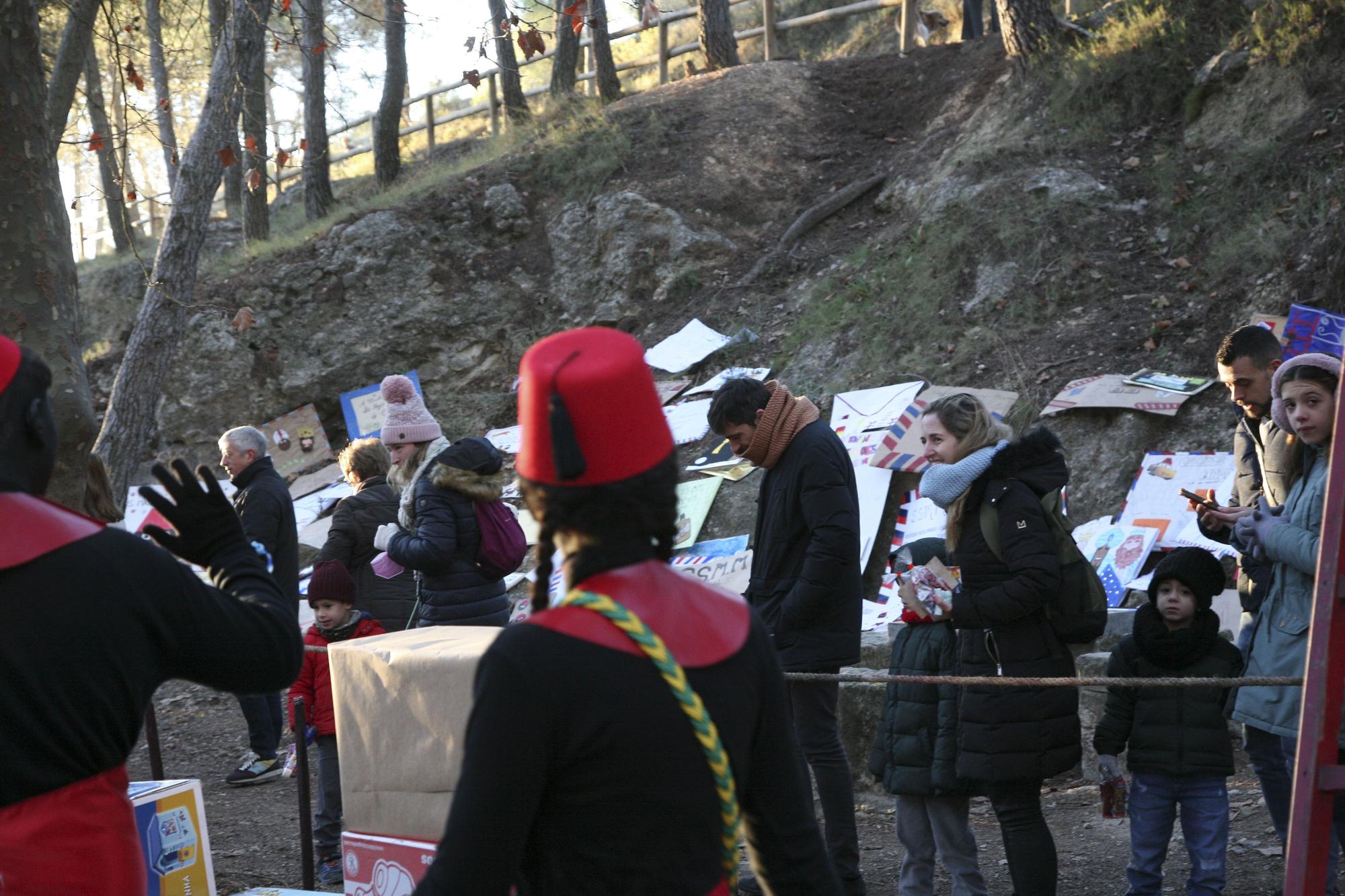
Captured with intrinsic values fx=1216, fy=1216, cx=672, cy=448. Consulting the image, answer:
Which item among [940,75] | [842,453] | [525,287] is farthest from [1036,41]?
[842,453]

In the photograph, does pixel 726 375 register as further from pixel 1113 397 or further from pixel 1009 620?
pixel 1009 620

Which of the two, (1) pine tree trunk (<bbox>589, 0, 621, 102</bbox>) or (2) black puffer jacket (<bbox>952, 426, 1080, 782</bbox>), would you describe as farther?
(1) pine tree trunk (<bbox>589, 0, 621, 102</bbox>)

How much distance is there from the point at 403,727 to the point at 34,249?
2.42m

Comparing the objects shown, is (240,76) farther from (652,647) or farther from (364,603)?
(652,647)

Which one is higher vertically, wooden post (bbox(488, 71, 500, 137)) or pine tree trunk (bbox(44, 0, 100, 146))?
wooden post (bbox(488, 71, 500, 137))

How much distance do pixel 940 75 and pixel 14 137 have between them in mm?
11434

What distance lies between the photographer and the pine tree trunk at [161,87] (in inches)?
293

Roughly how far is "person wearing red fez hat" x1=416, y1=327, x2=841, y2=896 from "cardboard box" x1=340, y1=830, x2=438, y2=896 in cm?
145

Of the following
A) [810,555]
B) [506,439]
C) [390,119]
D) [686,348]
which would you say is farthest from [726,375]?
[390,119]

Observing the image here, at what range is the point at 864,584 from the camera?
27.1ft

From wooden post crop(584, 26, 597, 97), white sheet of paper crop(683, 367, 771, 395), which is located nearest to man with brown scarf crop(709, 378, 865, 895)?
white sheet of paper crop(683, 367, 771, 395)

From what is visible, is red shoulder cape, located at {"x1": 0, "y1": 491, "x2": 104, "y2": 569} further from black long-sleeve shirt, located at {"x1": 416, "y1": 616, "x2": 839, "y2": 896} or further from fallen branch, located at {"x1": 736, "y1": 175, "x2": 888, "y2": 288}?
fallen branch, located at {"x1": 736, "y1": 175, "x2": 888, "y2": 288}

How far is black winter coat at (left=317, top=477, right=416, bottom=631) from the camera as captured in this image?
228 inches

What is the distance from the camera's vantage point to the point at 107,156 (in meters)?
10.6
